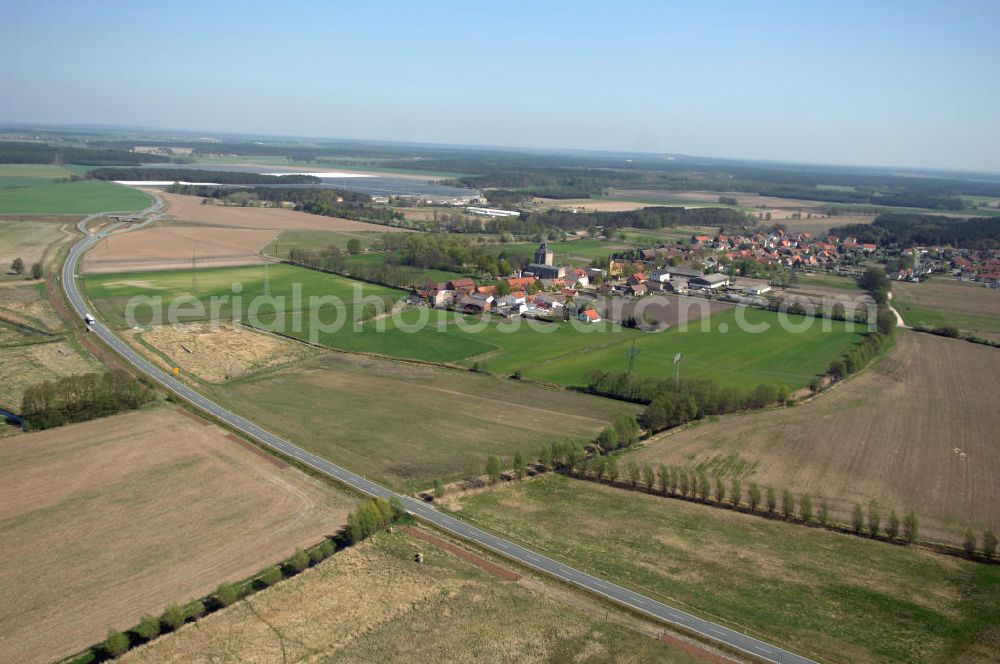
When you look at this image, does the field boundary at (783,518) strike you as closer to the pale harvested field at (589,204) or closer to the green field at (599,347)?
the green field at (599,347)

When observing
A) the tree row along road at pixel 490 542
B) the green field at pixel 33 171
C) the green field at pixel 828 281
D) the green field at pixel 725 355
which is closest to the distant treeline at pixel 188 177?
the green field at pixel 33 171

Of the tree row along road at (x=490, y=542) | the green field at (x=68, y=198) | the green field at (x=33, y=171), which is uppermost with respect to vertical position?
the green field at (x=33, y=171)

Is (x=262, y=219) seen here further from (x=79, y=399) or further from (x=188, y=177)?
(x=79, y=399)

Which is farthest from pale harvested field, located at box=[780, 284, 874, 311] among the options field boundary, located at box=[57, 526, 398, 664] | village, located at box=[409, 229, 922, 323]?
field boundary, located at box=[57, 526, 398, 664]

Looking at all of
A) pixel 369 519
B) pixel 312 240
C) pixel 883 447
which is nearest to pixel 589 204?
pixel 312 240

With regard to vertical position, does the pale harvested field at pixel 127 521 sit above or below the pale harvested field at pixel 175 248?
below

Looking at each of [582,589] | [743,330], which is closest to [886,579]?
[582,589]
